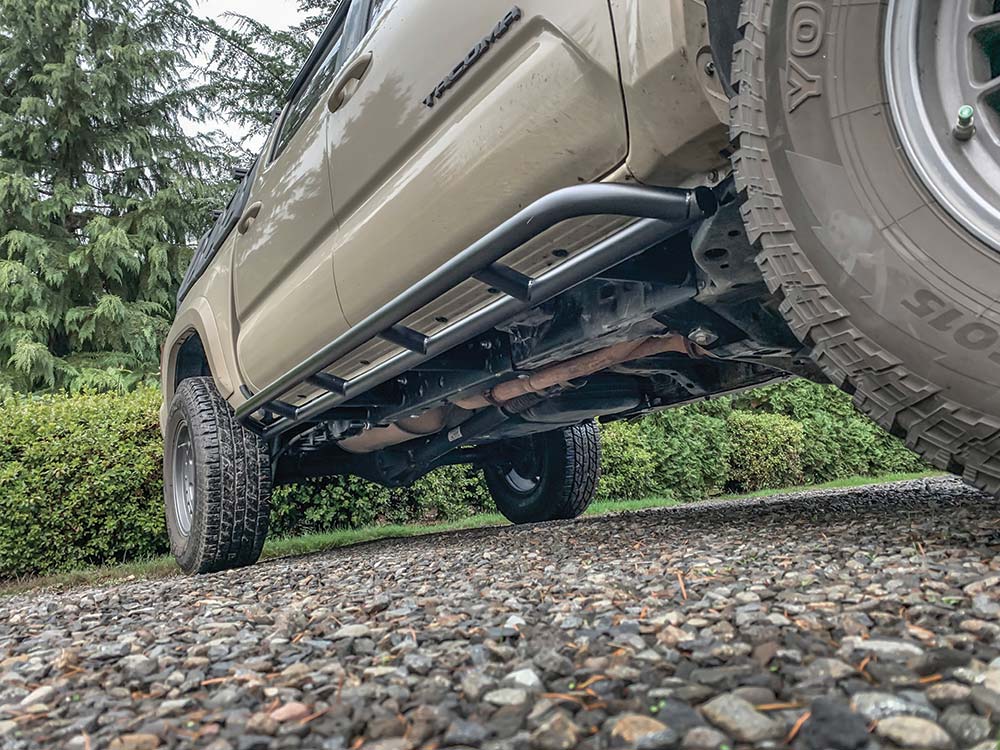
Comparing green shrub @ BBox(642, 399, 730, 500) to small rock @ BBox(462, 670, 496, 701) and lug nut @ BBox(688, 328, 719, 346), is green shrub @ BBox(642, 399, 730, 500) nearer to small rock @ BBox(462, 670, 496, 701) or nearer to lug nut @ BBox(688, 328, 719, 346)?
lug nut @ BBox(688, 328, 719, 346)

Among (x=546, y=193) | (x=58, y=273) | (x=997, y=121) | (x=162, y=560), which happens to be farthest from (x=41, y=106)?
(x=997, y=121)

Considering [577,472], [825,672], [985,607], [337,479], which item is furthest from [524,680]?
[337,479]

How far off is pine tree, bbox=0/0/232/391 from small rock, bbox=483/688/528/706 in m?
8.97

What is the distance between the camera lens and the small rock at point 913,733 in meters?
0.75

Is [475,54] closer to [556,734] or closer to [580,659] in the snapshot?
[580,659]

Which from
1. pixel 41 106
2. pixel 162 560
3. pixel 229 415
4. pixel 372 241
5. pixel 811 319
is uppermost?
pixel 41 106

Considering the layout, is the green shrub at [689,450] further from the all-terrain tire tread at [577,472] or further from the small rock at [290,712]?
the small rock at [290,712]

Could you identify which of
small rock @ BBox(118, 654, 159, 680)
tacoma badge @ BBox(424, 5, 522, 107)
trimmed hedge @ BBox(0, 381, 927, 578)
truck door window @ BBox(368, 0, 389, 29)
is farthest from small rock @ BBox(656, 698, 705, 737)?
trimmed hedge @ BBox(0, 381, 927, 578)

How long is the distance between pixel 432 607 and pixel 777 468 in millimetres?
7852

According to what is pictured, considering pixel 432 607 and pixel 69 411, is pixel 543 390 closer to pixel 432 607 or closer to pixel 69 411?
pixel 432 607

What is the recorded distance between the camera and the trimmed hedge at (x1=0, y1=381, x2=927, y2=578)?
16.6ft

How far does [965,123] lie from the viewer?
1.22 m

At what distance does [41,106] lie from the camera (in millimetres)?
9953

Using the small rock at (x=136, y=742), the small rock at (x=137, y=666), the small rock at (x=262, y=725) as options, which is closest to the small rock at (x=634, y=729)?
the small rock at (x=262, y=725)
